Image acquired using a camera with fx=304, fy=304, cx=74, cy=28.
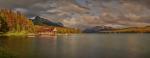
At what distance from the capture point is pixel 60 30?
138 m

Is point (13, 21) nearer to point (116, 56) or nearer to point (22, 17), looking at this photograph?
point (22, 17)

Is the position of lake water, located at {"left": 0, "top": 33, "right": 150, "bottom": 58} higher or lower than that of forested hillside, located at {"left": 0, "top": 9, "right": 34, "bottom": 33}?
lower

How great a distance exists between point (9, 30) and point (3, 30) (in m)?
2.99

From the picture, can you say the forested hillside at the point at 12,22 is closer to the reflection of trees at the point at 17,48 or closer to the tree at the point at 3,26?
the tree at the point at 3,26

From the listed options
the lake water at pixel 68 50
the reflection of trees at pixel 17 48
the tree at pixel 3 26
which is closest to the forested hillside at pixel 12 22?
the tree at pixel 3 26

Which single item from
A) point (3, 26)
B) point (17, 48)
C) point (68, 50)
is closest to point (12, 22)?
point (3, 26)

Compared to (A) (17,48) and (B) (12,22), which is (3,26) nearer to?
(B) (12,22)

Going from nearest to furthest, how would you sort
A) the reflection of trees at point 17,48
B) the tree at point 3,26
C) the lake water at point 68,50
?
the reflection of trees at point 17,48
the lake water at point 68,50
the tree at point 3,26

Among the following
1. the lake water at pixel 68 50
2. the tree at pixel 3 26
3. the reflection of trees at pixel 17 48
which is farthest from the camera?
the tree at pixel 3 26

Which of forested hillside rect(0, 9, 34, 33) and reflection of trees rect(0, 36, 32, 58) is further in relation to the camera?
forested hillside rect(0, 9, 34, 33)

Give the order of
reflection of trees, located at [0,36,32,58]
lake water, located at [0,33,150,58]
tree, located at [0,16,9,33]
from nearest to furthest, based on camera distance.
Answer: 1. reflection of trees, located at [0,36,32,58]
2. lake water, located at [0,33,150,58]
3. tree, located at [0,16,9,33]

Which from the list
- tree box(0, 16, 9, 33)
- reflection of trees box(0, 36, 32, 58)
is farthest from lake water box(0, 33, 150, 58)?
tree box(0, 16, 9, 33)

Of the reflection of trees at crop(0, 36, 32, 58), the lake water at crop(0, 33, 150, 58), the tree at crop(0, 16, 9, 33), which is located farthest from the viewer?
the tree at crop(0, 16, 9, 33)

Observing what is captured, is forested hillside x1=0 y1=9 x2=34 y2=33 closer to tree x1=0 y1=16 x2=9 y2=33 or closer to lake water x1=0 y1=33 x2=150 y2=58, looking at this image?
tree x1=0 y1=16 x2=9 y2=33
